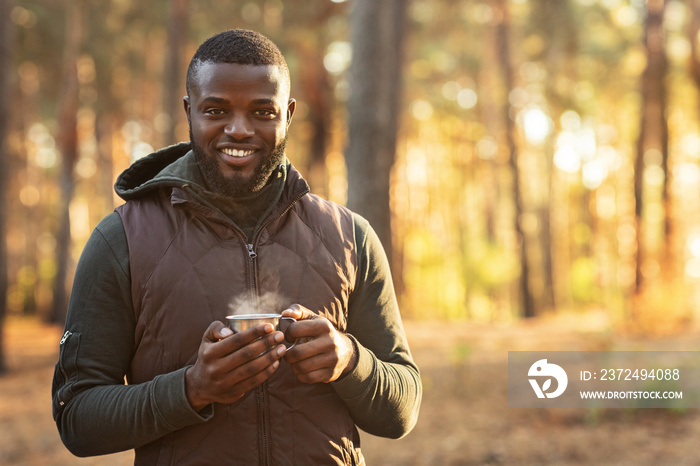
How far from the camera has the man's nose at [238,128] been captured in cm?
194

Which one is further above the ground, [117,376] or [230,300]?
[230,300]

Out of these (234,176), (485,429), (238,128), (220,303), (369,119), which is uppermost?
(369,119)

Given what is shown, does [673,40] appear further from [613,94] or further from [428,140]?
[428,140]

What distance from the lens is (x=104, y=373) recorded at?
1887mm

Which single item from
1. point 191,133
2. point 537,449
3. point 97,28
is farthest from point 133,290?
point 97,28

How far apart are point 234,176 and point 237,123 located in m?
0.16

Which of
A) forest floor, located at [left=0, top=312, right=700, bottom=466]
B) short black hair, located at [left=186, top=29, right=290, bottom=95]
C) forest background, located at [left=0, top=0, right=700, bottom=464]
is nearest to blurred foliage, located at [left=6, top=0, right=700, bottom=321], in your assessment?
forest background, located at [left=0, top=0, right=700, bottom=464]

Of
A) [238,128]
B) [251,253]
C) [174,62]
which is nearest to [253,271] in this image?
[251,253]

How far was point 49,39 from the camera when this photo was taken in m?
16.2

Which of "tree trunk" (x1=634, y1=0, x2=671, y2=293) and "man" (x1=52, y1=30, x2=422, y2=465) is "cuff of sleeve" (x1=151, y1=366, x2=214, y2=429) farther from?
"tree trunk" (x1=634, y1=0, x2=671, y2=293)

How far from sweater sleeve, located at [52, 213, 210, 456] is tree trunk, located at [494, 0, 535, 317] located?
54.4 ft

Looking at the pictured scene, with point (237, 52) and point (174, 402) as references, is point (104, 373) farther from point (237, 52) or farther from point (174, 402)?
point (237, 52)

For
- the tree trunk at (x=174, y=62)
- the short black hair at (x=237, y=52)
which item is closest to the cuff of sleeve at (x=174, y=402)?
the short black hair at (x=237, y=52)

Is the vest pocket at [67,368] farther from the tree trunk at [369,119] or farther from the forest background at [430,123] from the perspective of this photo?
the tree trunk at [369,119]
